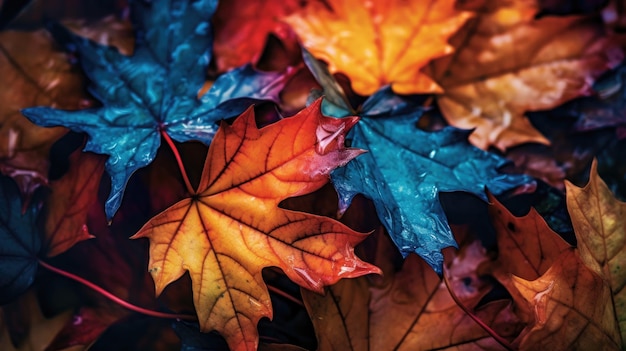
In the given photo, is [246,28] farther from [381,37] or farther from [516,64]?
[516,64]

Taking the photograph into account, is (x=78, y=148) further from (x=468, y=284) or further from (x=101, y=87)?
(x=468, y=284)

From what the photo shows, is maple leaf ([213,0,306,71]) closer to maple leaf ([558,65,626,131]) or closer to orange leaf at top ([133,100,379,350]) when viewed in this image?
orange leaf at top ([133,100,379,350])

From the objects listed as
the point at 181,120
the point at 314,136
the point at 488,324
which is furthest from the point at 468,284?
the point at 181,120

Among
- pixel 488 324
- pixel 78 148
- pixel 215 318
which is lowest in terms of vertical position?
pixel 488 324

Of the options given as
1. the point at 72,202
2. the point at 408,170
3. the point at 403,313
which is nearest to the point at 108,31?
the point at 72,202

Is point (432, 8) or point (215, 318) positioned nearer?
point (215, 318)
